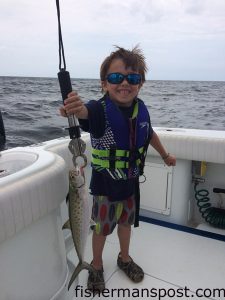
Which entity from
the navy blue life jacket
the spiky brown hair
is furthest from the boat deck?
the spiky brown hair

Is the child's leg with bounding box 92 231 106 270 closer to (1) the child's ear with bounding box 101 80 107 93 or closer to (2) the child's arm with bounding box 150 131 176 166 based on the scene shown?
(2) the child's arm with bounding box 150 131 176 166

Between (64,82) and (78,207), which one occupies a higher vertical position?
(64,82)

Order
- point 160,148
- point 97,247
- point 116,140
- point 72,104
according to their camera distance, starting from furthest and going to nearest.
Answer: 1. point 160,148
2. point 97,247
3. point 116,140
4. point 72,104

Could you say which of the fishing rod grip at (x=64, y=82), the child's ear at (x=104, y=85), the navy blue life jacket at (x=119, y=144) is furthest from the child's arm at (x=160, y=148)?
the fishing rod grip at (x=64, y=82)

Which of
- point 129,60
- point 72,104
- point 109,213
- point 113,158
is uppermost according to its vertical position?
point 129,60

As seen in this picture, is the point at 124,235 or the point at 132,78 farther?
the point at 124,235

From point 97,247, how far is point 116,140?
2.85ft

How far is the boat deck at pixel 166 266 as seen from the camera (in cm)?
241

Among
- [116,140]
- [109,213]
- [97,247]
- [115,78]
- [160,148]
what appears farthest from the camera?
[160,148]

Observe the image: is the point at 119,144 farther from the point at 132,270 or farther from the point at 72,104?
the point at 132,270

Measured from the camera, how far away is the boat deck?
2406 mm

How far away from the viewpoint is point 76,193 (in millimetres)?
1727

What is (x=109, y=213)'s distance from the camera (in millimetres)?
2352

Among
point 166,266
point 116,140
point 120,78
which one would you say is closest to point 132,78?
point 120,78
